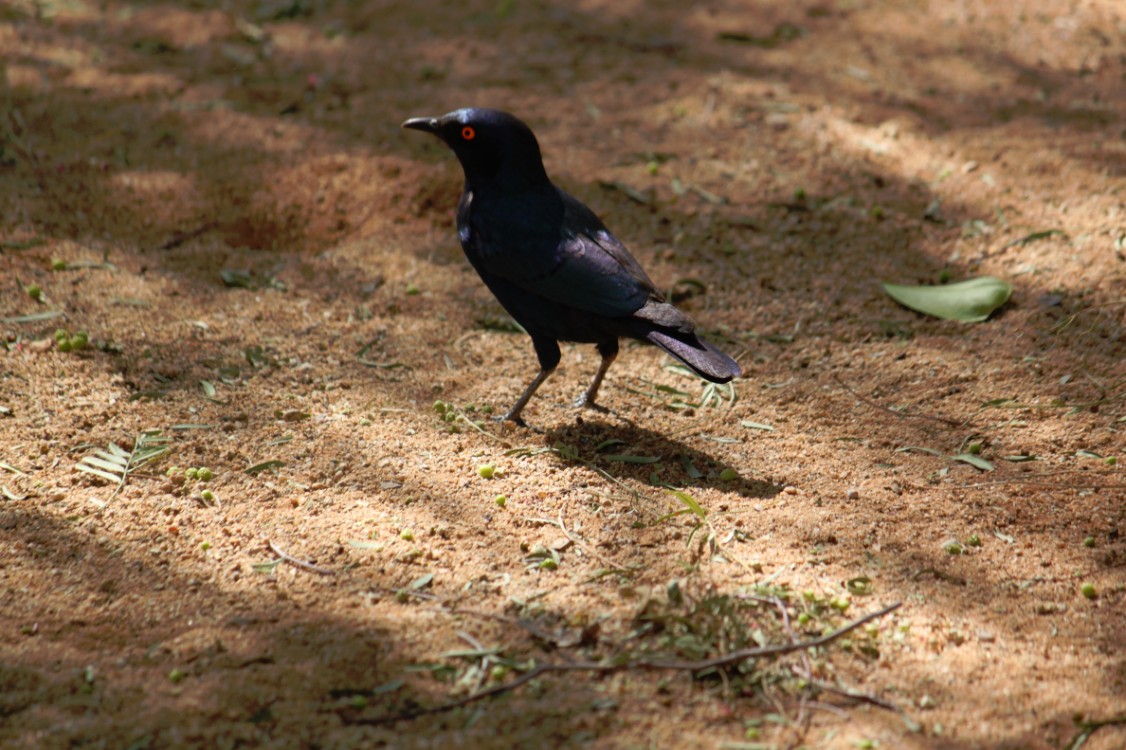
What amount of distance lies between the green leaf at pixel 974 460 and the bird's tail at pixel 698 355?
95cm

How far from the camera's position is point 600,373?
4.52 m

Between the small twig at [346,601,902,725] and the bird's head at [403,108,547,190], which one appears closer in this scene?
A: the small twig at [346,601,902,725]

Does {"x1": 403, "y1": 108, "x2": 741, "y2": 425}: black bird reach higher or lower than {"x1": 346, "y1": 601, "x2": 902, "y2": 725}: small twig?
higher

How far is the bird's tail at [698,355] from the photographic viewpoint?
378cm

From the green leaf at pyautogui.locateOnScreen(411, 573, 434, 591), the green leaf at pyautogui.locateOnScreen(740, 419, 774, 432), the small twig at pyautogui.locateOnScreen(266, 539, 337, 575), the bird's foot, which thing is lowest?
the small twig at pyautogui.locateOnScreen(266, 539, 337, 575)

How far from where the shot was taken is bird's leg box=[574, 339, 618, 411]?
4.45 m

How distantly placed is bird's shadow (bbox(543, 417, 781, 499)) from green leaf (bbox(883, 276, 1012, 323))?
1578mm

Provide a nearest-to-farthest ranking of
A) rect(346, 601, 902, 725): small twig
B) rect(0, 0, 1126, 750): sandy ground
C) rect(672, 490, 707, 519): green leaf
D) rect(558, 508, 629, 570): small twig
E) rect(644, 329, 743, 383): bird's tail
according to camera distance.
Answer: rect(346, 601, 902, 725): small twig → rect(0, 0, 1126, 750): sandy ground → rect(558, 508, 629, 570): small twig → rect(672, 490, 707, 519): green leaf → rect(644, 329, 743, 383): bird's tail

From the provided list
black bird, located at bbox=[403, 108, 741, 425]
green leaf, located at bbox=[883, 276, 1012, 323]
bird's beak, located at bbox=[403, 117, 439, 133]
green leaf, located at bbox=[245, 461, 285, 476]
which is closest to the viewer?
green leaf, located at bbox=[245, 461, 285, 476]

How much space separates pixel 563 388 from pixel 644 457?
77 cm

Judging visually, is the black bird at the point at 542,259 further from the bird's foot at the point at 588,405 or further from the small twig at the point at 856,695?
the small twig at the point at 856,695

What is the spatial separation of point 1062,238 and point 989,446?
1.75 m

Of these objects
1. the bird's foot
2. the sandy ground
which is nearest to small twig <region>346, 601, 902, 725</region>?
the sandy ground

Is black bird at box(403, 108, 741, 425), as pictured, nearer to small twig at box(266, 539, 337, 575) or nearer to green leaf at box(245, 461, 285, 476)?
green leaf at box(245, 461, 285, 476)
